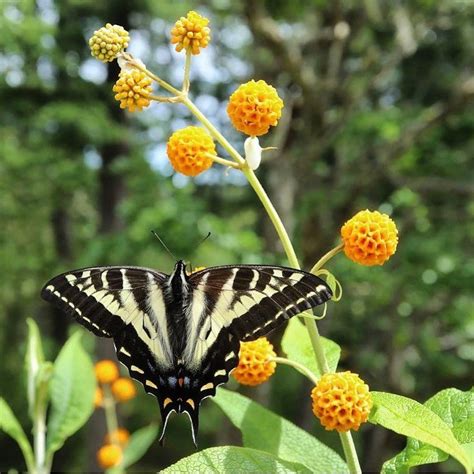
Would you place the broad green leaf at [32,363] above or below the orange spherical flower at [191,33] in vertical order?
below

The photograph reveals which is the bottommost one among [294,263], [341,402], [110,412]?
[110,412]

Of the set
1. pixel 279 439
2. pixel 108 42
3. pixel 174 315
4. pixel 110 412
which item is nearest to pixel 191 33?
pixel 108 42

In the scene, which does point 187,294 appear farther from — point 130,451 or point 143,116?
point 143,116

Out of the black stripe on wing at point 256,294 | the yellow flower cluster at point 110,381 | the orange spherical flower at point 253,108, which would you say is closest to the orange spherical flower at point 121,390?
the yellow flower cluster at point 110,381

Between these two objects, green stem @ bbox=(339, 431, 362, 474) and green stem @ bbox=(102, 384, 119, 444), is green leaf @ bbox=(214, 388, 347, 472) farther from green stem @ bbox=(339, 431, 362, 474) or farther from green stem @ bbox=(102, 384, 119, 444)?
green stem @ bbox=(102, 384, 119, 444)

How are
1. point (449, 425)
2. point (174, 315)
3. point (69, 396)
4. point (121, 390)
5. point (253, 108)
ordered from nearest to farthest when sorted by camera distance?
1. point (449, 425)
2. point (253, 108)
3. point (69, 396)
4. point (174, 315)
5. point (121, 390)

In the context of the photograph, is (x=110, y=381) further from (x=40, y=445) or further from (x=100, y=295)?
(x=100, y=295)

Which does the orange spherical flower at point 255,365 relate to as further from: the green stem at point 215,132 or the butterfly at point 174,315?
the green stem at point 215,132
